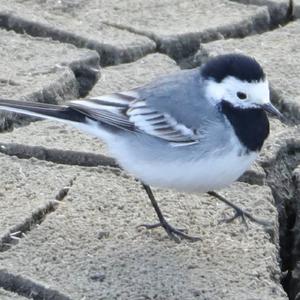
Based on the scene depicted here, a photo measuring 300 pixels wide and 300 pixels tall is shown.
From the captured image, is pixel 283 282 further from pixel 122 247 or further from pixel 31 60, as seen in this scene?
pixel 31 60

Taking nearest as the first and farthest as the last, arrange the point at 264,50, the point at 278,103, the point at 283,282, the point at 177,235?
the point at 177,235
the point at 283,282
the point at 278,103
the point at 264,50

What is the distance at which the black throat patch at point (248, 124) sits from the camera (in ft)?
12.2

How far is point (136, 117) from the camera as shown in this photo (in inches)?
149

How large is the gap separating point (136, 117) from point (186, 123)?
0.15 meters

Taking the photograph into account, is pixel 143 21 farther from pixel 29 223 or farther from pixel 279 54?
pixel 29 223

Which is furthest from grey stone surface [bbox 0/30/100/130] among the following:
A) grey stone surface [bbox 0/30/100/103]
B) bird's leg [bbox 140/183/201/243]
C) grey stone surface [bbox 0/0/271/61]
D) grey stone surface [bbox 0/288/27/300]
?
grey stone surface [bbox 0/288/27/300]

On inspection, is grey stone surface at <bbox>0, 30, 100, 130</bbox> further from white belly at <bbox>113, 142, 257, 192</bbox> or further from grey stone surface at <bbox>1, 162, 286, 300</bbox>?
white belly at <bbox>113, 142, 257, 192</bbox>

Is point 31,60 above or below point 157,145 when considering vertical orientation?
below

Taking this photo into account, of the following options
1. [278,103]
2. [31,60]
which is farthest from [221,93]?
[31,60]

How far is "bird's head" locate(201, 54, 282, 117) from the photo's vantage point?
3746 mm

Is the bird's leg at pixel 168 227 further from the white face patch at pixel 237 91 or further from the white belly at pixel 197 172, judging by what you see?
the white face patch at pixel 237 91

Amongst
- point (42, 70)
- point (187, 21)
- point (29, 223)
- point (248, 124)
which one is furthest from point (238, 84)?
point (187, 21)

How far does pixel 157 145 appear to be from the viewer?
12.3ft

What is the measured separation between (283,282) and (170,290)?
0.64 metres
